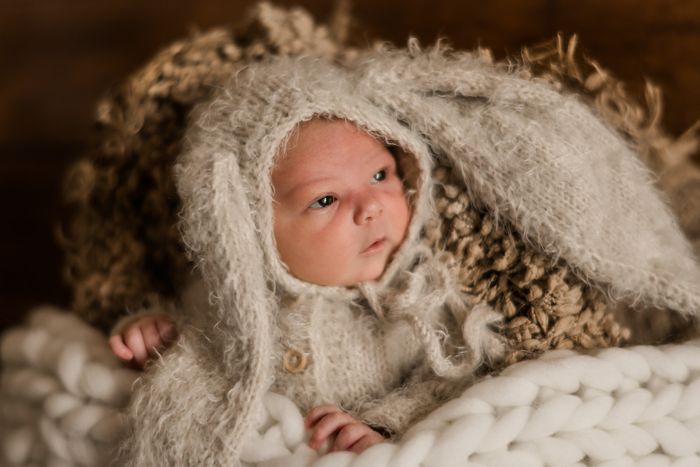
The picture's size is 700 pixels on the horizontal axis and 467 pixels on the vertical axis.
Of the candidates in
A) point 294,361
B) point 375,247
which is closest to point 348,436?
point 294,361

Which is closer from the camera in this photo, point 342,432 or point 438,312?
point 342,432

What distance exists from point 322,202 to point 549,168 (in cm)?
27

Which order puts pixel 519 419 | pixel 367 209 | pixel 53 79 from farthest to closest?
pixel 53 79
pixel 367 209
pixel 519 419

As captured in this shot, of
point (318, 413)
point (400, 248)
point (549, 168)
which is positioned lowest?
point (318, 413)

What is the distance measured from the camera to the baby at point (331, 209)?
90 cm

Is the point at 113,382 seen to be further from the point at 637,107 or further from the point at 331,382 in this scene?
the point at 637,107

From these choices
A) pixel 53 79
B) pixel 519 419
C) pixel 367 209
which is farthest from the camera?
pixel 53 79

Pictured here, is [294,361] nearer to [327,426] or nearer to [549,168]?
[327,426]

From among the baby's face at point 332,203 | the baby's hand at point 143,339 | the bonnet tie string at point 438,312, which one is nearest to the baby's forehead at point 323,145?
the baby's face at point 332,203

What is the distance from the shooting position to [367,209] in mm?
892

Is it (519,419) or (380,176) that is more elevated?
(380,176)

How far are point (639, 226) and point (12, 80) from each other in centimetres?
130

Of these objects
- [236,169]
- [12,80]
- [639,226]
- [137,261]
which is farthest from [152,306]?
[12,80]

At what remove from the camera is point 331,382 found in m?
0.92
